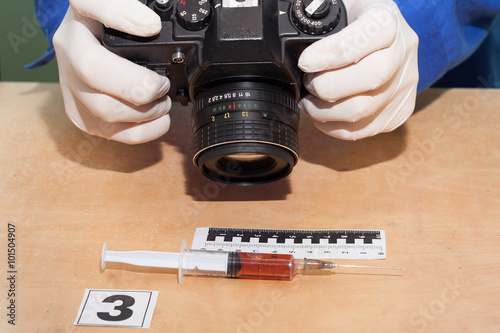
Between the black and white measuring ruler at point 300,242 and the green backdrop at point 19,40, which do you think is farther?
the green backdrop at point 19,40

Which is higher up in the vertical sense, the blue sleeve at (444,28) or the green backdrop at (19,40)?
the blue sleeve at (444,28)

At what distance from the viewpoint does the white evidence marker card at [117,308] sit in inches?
22.7

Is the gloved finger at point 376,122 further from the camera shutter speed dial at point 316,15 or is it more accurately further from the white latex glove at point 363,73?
the camera shutter speed dial at point 316,15

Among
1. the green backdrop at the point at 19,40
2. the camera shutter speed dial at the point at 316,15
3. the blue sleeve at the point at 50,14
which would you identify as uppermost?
the camera shutter speed dial at the point at 316,15

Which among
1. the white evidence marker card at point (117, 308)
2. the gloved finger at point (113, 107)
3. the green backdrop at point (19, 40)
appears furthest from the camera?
the green backdrop at point (19, 40)

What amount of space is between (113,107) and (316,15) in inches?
11.2

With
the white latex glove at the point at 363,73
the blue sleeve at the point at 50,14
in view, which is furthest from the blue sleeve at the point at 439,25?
the white latex glove at the point at 363,73

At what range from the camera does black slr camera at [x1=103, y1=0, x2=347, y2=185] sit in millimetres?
605

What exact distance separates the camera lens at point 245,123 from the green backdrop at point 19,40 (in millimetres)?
917

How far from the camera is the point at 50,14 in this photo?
0.88m

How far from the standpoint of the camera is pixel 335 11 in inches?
24.6

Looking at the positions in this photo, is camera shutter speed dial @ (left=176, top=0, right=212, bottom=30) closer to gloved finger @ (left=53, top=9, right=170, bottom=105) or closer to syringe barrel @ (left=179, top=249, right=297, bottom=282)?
gloved finger @ (left=53, top=9, right=170, bottom=105)

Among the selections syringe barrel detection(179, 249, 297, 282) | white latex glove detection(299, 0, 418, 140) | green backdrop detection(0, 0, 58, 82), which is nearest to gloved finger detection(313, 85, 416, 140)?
white latex glove detection(299, 0, 418, 140)

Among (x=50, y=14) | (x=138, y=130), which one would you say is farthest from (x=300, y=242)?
(x=50, y=14)
